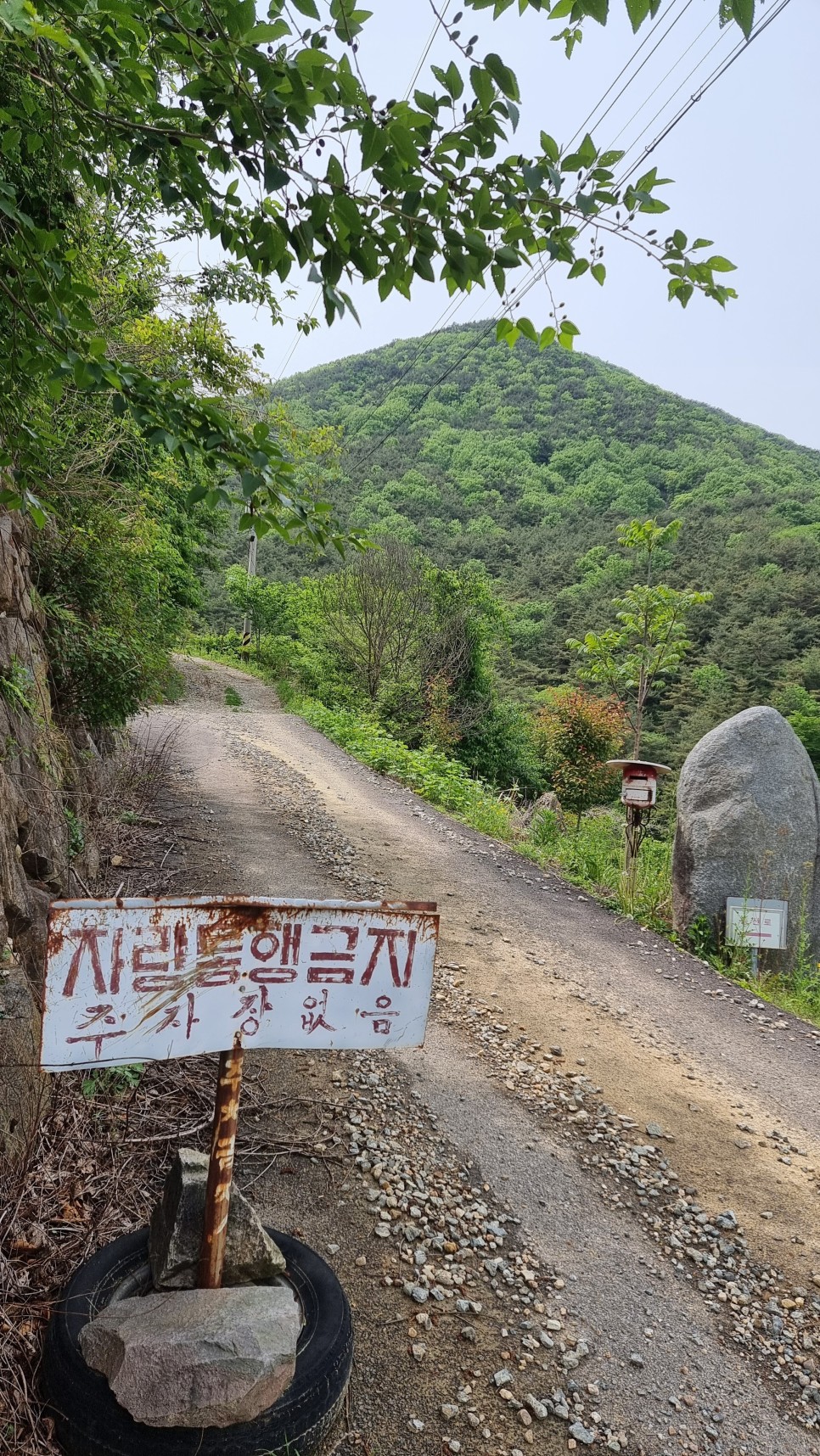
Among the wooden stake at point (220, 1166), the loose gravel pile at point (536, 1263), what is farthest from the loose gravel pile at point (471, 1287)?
the wooden stake at point (220, 1166)

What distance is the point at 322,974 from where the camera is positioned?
186cm

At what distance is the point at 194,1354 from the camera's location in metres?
1.70

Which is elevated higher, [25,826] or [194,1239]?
[25,826]

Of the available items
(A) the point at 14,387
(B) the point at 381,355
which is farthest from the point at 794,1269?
(B) the point at 381,355

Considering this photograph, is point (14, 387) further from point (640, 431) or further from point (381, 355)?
point (381, 355)

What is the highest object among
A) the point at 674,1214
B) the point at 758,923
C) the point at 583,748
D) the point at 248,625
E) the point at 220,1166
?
the point at 248,625

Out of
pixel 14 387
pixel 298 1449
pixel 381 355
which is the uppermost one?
pixel 381 355

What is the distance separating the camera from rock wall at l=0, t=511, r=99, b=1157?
94.9 inches

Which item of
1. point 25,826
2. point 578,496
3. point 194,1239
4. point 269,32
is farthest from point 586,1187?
point 578,496

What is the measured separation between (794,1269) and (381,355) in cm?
5593

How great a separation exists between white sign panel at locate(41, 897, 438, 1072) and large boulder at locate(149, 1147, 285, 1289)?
545mm

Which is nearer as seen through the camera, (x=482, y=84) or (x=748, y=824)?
(x=482, y=84)

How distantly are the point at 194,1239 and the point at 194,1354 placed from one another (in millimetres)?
284

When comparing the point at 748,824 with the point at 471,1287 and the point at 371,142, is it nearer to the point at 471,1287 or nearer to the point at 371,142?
the point at 471,1287
